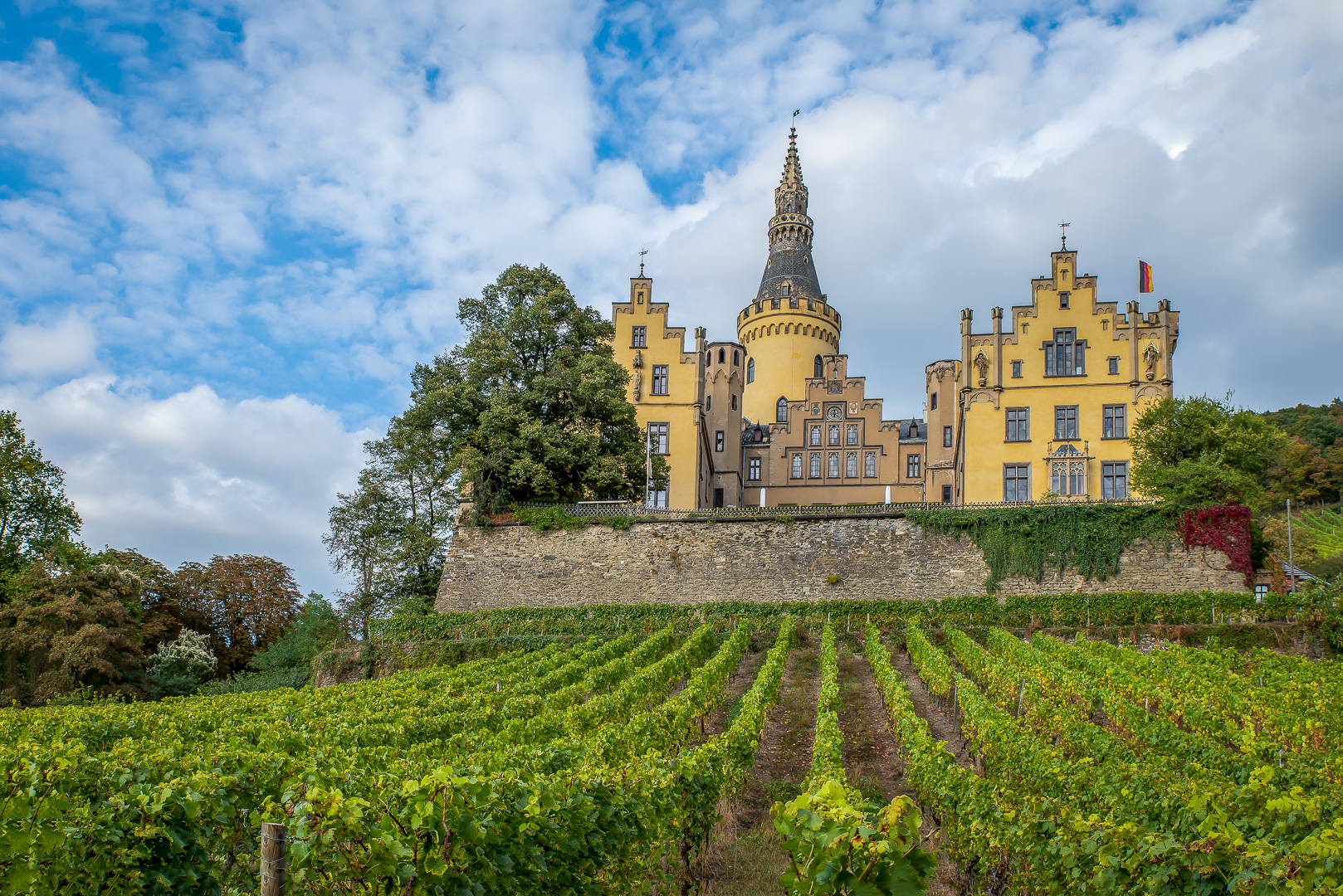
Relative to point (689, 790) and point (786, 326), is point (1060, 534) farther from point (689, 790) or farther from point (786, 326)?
point (786, 326)

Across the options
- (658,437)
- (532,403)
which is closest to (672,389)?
(658,437)

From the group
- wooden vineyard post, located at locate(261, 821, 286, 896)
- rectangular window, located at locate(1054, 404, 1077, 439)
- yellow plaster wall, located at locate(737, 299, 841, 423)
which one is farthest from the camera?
yellow plaster wall, located at locate(737, 299, 841, 423)

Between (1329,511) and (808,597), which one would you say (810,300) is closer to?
(808,597)

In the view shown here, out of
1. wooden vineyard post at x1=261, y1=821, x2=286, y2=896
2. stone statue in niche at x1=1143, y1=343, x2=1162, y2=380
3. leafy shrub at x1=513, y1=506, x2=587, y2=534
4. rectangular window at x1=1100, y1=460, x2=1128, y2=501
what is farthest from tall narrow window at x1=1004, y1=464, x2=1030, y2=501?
wooden vineyard post at x1=261, y1=821, x2=286, y2=896

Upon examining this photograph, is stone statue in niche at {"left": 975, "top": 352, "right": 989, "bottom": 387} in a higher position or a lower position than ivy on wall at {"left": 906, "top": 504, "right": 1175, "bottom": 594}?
higher

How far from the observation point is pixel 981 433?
35.3 metres

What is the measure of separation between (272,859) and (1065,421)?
35.0 meters

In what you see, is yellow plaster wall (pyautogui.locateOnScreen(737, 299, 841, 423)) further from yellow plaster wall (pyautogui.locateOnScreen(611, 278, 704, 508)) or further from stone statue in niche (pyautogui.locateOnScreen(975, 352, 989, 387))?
stone statue in niche (pyautogui.locateOnScreen(975, 352, 989, 387))

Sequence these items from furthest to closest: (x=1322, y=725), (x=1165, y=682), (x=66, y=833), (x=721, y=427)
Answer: (x=721, y=427)
(x=1165, y=682)
(x=1322, y=725)
(x=66, y=833)

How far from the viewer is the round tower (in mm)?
57688

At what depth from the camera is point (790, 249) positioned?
60875 millimetres

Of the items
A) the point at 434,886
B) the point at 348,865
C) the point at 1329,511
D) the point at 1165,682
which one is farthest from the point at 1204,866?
the point at 1329,511

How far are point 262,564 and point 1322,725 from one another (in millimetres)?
43969

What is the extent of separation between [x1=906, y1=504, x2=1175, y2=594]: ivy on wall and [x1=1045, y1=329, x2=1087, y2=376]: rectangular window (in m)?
6.96
